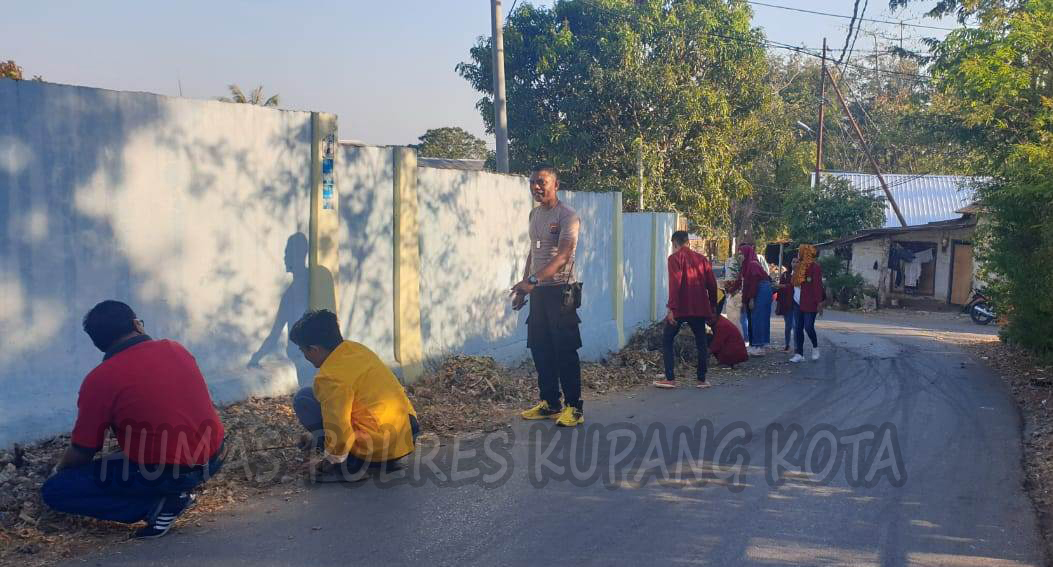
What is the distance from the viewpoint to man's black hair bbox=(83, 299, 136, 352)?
14.7 ft

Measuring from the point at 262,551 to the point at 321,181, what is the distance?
3.87 m

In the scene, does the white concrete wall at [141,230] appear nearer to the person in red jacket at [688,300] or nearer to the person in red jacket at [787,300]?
the person in red jacket at [688,300]

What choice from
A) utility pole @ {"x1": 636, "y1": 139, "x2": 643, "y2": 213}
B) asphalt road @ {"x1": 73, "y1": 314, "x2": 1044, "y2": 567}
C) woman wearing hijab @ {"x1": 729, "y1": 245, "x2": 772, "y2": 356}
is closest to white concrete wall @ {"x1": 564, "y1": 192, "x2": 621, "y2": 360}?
woman wearing hijab @ {"x1": 729, "y1": 245, "x2": 772, "y2": 356}

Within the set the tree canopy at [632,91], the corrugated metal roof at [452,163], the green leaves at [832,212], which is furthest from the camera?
the green leaves at [832,212]

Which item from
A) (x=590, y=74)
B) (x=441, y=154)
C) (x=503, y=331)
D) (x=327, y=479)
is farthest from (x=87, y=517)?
(x=441, y=154)

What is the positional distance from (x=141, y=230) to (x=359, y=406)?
2175 millimetres

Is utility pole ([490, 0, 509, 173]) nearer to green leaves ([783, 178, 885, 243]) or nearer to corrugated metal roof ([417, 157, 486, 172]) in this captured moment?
corrugated metal roof ([417, 157, 486, 172])

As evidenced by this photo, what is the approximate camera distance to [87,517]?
15.3ft

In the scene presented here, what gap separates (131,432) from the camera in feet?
14.5

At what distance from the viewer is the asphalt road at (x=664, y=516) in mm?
4430

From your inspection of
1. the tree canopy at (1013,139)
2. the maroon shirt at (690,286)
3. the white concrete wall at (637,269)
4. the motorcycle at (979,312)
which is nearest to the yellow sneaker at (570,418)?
the maroon shirt at (690,286)

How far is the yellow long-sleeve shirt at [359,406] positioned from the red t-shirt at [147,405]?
0.77 m

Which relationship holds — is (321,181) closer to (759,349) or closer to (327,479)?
(327,479)

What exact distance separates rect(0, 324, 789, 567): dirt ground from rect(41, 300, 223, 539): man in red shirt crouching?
21 centimetres
